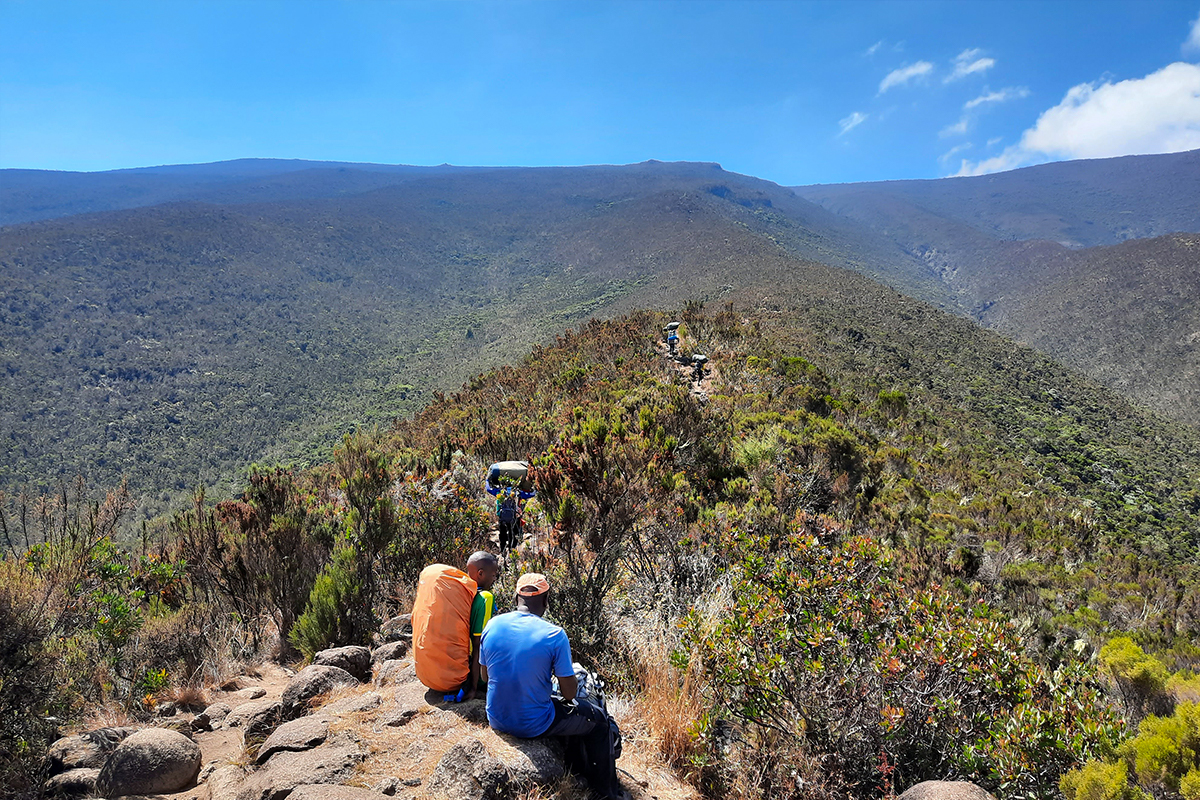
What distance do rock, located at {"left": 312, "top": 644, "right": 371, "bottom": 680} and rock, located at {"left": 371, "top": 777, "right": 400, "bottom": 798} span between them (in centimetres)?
160

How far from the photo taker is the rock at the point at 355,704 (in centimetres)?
314

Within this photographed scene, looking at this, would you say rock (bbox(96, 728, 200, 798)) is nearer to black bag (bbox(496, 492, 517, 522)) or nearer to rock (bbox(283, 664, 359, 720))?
rock (bbox(283, 664, 359, 720))

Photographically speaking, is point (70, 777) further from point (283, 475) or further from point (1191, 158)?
point (1191, 158)

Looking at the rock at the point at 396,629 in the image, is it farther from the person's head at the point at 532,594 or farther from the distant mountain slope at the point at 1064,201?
the distant mountain slope at the point at 1064,201

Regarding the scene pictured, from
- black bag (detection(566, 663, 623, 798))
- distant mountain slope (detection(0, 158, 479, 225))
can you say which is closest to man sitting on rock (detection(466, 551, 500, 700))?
black bag (detection(566, 663, 623, 798))

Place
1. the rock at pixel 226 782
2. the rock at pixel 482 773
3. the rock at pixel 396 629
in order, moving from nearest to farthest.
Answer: the rock at pixel 482 773, the rock at pixel 226 782, the rock at pixel 396 629

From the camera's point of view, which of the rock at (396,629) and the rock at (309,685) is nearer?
the rock at (309,685)

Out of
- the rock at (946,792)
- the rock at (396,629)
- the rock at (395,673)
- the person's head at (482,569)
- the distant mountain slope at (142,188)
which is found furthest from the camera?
the distant mountain slope at (142,188)

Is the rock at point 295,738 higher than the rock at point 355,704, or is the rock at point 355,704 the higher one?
the rock at point 295,738

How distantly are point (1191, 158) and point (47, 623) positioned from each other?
596 feet

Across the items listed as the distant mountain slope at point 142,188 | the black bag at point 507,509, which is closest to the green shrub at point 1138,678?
the black bag at point 507,509

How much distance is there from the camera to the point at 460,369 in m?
38.8

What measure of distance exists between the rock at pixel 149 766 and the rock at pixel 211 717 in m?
0.75

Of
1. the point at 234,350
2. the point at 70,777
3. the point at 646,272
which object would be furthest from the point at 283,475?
the point at 646,272
